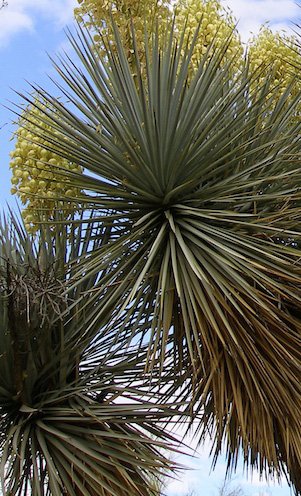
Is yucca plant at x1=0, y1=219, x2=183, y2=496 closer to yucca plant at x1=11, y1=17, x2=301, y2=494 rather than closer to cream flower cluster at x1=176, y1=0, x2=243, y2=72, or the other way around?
yucca plant at x1=11, y1=17, x2=301, y2=494

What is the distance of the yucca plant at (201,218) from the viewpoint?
5715 mm

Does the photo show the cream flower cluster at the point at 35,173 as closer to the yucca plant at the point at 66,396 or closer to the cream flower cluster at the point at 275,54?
the yucca plant at the point at 66,396

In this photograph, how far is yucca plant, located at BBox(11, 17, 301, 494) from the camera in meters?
5.71

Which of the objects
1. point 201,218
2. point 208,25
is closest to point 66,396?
point 201,218

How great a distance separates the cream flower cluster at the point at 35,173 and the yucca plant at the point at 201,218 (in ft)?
0.61

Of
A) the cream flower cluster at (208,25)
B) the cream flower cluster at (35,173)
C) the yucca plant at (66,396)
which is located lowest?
the yucca plant at (66,396)

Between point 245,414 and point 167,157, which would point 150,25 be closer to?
point 167,157

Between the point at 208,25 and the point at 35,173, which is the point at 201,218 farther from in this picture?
the point at 208,25

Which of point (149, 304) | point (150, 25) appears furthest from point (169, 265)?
point (150, 25)

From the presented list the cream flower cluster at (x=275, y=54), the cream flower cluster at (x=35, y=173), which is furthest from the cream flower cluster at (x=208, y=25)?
the cream flower cluster at (x=35, y=173)

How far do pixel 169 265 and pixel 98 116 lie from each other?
A: 1.16 meters

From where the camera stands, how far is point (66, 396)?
5.94 m

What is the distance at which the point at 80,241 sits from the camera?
21.1ft

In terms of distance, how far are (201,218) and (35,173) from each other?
1.29 meters
